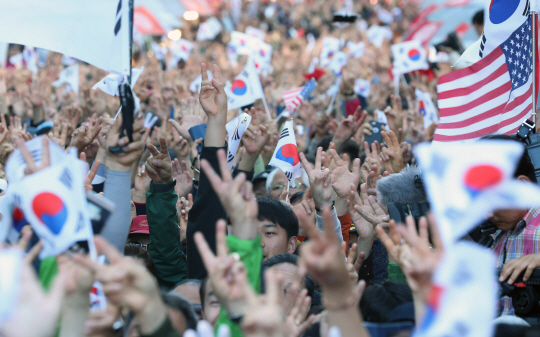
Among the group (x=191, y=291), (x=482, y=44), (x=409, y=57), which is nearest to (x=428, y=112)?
(x=482, y=44)

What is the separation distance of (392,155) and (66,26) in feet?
8.11

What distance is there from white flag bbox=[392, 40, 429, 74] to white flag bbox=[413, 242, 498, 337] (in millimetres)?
7895

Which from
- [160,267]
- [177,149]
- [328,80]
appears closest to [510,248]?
[160,267]

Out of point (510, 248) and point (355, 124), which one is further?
point (355, 124)

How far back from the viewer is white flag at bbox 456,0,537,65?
4.27 meters

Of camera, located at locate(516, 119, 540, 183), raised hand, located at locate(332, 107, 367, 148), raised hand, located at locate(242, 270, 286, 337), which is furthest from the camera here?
raised hand, located at locate(332, 107, 367, 148)

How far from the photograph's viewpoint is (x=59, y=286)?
1809mm

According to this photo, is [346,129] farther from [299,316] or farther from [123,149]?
[299,316]

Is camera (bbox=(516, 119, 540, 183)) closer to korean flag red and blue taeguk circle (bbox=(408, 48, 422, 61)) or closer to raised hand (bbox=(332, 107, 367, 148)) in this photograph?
raised hand (bbox=(332, 107, 367, 148))

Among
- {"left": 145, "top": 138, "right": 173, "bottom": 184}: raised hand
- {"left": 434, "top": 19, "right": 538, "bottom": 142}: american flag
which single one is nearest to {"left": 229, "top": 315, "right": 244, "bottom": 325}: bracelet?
{"left": 145, "top": 138, "right": 173, "bottom": 184}: raised hand

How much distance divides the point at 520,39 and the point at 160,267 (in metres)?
2.82

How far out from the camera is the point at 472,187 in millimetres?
1639

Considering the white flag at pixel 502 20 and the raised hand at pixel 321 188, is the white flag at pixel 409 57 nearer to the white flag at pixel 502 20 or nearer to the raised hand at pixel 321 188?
the white flag at pixel 502 20

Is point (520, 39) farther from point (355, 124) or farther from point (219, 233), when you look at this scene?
point (219, 233)
